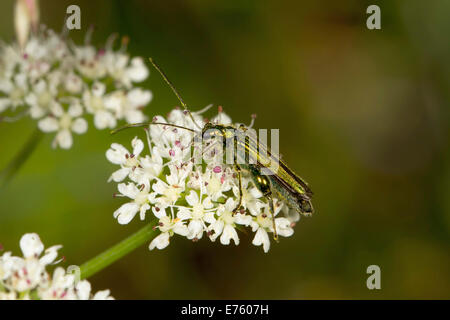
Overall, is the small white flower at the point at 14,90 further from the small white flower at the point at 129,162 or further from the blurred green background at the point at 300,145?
the small white flower at the point at 129,162

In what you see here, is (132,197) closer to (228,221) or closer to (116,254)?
(116,254)

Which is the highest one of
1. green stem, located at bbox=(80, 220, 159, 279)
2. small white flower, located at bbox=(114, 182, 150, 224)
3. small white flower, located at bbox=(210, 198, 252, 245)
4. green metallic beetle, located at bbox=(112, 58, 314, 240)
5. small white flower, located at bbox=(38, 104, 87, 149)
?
small white flower, located at bbox=(38, 104, 87, 149)

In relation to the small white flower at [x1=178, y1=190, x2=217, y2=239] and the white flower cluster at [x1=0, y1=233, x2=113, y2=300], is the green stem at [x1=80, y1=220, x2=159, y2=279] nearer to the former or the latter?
the white flower cluster at [x1=0, y1=233, x2=113, y2=300]

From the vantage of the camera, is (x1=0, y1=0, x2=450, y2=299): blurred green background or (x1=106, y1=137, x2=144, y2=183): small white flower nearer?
(x1=106, y1=137, x2=144, y2=183): small white flower

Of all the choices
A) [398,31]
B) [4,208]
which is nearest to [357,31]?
[398,31]

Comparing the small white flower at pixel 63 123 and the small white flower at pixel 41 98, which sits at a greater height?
the small white flower at pixel 41 98

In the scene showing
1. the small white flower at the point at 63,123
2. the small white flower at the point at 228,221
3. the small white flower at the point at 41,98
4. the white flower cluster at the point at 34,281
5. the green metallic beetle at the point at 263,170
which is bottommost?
the white flower cluster at the point at 34,281

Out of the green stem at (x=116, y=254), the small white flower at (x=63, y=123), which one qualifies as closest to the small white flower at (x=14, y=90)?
the small white flower at (x=63, y=123)

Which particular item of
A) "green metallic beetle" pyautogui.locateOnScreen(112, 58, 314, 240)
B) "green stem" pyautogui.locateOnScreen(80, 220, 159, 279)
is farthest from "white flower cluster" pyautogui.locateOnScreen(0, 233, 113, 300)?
"green metallic beetle" pyautogui.locateOnScreen(112, 58, 314, 240)

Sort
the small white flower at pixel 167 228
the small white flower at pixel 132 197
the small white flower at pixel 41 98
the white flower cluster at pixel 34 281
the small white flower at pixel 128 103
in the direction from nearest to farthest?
the white flower cluster at pixel 34 281 → the small white flower at pixel 167 228 → the small white flower at pixel 132 197 → the small white flower at pixel 41 98 → the small white flower at pixel 128 103
